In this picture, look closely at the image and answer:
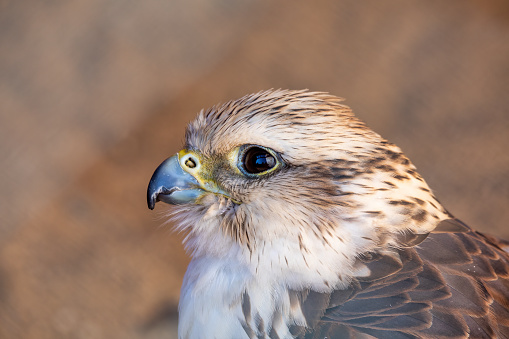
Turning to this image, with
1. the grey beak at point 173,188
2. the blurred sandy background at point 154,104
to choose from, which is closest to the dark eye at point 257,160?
the grey beak at point 173,188

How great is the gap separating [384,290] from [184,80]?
266 cm

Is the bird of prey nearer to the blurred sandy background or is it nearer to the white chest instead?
the white chest

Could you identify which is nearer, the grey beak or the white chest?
the white chest

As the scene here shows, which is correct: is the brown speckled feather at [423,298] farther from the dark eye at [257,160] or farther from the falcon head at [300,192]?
the dark eye at [257,160]

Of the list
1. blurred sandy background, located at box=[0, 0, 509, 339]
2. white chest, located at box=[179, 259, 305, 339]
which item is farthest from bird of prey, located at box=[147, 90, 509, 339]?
blurred sandy background, located at box=[0, 0, 509, 339]

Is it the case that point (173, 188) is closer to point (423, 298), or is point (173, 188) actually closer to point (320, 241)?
point (320, 241)

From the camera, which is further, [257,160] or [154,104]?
[154,104]

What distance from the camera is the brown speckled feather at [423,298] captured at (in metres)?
1.47

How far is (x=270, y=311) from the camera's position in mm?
1565

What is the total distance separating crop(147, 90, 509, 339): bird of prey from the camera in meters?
1.53

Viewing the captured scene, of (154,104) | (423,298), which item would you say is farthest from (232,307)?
(154,104)

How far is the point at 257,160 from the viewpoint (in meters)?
1.66

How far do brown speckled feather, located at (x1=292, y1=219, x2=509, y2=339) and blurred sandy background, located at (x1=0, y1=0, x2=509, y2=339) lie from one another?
1975 mm

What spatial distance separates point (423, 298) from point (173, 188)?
81 cm
